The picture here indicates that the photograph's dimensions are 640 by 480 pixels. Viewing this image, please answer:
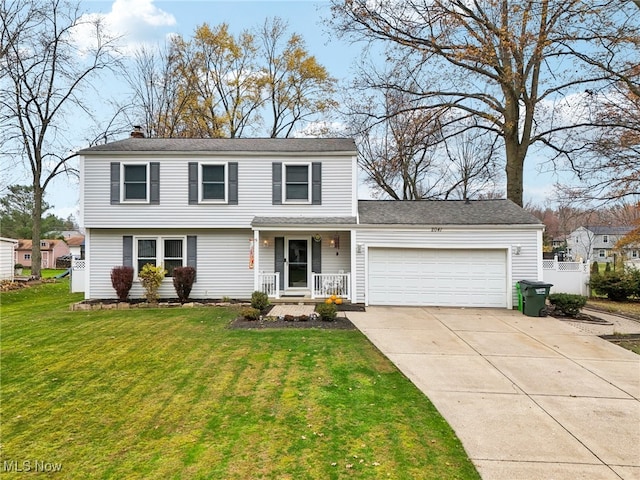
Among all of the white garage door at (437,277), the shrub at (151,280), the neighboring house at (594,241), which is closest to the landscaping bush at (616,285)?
the white garage door at (437,277)

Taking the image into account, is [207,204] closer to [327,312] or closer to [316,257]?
[316,257]

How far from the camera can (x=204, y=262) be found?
12641 millimetres

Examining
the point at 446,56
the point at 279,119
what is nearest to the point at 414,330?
the point at 446,56

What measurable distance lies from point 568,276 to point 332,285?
10.8 m

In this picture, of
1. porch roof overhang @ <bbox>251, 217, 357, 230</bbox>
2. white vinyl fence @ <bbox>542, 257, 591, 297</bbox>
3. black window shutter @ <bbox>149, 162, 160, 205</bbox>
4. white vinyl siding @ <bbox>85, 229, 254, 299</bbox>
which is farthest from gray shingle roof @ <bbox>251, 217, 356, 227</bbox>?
white vinyl fence @ <bbox>542, 257, 591, 297</bbox>

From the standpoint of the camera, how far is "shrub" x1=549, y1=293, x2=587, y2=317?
10.2 metres

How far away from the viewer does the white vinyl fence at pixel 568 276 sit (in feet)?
50.0

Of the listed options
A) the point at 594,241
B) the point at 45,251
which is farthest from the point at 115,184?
the point at 594,241

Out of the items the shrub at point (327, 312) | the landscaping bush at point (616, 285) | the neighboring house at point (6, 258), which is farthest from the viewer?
the neighboring house at point (6, 258)

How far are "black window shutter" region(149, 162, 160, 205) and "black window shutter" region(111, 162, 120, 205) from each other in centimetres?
110

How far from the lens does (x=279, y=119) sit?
81.1 feet

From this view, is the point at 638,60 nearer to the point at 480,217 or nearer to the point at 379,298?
the point at 480,217

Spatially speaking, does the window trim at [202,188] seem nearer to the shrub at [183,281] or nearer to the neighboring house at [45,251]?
the shrub at [183,281]

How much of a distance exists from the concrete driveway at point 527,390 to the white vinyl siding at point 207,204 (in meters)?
4.72
